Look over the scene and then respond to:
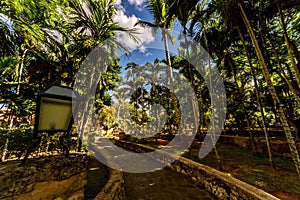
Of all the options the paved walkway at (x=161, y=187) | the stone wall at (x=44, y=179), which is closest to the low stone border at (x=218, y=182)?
the paved walkway at (x=161, y=187)

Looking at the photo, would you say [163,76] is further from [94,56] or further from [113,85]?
[94,56]

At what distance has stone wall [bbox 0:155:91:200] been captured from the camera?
1.48 metres

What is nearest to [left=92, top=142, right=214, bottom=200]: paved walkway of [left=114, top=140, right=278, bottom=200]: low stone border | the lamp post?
[left=114, top=140, right=278, bottom=200]: low stone border

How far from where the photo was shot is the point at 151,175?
6.03 m

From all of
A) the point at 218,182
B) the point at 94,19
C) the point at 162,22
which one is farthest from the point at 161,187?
the point at 162,22

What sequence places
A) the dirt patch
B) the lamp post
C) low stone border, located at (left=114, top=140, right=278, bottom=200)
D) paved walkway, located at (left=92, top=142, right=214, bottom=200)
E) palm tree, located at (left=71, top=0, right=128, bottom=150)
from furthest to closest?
palm tree, located at (left=71, top=0, right=128, bottom=150), paved walkway, located at (left=92, top=142, right=214, bottom=200), the dirt patch, low stone border, located at (left=114, top=140, right=278, bottom=200), the lamp post

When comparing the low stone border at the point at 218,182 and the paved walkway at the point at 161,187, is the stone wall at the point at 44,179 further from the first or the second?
the low stone border at the point at 218,182

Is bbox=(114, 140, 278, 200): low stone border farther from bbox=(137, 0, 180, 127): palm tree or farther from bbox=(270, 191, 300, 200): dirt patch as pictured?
bbox=(137, 0, 180, 127): palm tree

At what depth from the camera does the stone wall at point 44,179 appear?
1.48 m

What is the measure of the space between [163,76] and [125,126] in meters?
18.1

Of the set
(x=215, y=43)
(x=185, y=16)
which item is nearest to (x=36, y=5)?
(x=185, y=16)

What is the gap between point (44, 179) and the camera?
1.71 metres

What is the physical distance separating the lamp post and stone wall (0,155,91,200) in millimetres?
193

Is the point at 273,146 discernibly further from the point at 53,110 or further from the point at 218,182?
the point at 53,110
